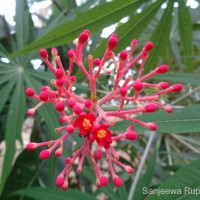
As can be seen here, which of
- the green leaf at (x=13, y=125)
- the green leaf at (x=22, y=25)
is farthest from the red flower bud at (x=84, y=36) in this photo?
the green leaf at (x=22, y=25)

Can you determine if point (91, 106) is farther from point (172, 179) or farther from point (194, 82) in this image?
point (194, 82)

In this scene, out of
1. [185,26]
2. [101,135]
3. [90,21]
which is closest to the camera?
[101,135]

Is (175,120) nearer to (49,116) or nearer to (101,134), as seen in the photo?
(101,134)

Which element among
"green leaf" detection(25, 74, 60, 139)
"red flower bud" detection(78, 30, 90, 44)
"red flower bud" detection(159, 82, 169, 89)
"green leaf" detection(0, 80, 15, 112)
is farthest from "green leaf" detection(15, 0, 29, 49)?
"red flower bud" detection(159, 82, 169, 89)

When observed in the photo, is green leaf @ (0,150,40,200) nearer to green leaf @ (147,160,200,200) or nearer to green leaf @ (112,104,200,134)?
green leaf @ (112,104,200,134)

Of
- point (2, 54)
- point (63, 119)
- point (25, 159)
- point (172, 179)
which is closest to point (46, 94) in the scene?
point (63, 119)

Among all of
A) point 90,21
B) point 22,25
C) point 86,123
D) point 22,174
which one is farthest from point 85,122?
point 22,174

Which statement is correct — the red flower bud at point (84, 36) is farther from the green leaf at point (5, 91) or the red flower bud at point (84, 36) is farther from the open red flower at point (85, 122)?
the green leaf at point (5, 91)
